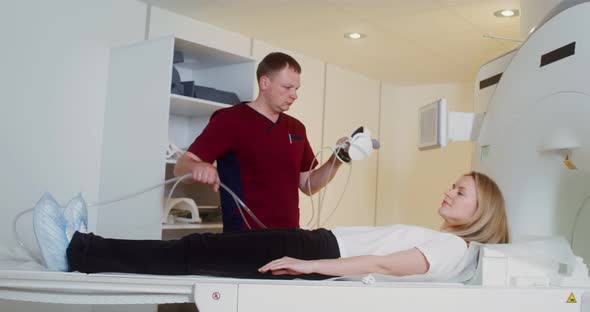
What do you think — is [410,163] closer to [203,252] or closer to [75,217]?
[203,252]

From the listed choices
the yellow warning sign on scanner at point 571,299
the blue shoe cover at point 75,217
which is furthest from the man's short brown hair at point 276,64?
the yellow warning sign on scanner at point 571,299

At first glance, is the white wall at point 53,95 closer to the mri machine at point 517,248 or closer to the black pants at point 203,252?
the mri machine at point 517,248

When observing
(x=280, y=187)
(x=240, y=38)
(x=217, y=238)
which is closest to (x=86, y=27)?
(x=240, y=38)

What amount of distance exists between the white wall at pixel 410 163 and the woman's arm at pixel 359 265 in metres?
3.46

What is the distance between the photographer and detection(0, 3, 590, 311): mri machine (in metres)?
1.30

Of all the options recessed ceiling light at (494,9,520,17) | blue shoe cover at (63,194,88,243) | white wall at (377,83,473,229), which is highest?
recessed ceiling light at (494,9,520,17)

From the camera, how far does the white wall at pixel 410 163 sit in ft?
16.4

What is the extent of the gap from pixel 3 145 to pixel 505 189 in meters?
2.03

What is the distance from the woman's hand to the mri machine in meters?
0.13

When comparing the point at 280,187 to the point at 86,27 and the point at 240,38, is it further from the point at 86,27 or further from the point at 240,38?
the point at 240,38

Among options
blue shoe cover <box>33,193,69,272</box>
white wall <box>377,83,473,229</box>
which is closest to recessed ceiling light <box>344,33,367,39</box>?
white wall <box>377,83,473,229</box>

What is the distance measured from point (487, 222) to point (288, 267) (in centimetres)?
69

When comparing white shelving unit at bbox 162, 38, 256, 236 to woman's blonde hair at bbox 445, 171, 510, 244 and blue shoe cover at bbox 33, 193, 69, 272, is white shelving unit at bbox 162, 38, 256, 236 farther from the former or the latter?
woman's blonde hair at bbox 445, 171, 510, 244

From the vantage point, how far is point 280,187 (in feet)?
7.78
